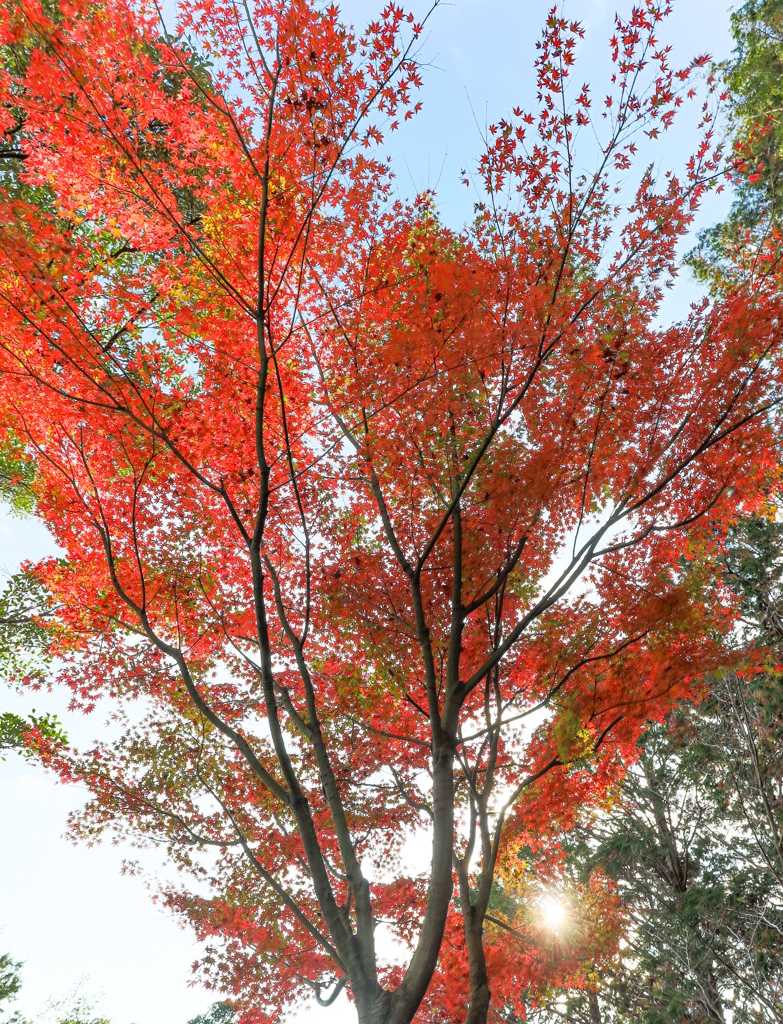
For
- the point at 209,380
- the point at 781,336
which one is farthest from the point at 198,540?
the point at 781,336

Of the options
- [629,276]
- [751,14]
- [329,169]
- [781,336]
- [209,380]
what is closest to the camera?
[329,169]

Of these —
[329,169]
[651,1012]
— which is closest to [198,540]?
[329,169]

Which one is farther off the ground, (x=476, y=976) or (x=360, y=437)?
(x=360, y=437)

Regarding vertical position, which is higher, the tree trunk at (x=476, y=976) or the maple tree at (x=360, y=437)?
the maple tree at (x=360, y=437)

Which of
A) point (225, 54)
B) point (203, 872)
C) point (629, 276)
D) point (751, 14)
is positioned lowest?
point (203, 872)

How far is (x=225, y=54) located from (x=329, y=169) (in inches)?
52.6

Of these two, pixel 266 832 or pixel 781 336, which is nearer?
pixel 781 336

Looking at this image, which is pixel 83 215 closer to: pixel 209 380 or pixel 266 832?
pixel 209 380

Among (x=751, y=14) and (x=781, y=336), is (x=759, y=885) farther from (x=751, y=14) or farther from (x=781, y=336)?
(x=751, y=14)

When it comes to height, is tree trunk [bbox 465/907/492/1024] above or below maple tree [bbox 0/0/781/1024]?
below

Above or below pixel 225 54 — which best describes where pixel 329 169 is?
below

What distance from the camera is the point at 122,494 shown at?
7836 millimetres

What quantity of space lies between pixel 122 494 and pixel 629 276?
709cm

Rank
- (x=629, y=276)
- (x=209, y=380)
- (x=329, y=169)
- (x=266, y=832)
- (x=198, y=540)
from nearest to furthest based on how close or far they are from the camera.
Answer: (x=329, y=169) < (x=629, y=276) < (x=209, y=380) < (x=198, y=540) < (x=266, y=832)
